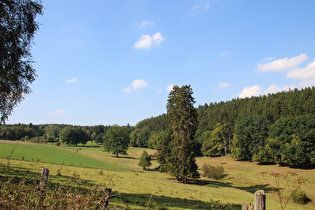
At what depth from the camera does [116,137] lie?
80.8 metres

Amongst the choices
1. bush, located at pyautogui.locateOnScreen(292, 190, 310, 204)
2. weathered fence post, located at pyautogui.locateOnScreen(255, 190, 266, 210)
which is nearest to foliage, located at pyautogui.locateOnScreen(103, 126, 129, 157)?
bush, located at pyautogui.locateOnScreen(292, 190, 310, 204)

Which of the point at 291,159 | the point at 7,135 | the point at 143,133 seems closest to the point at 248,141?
the point at 291,159

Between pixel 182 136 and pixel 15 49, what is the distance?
1061 inches

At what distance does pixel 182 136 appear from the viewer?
34.3m

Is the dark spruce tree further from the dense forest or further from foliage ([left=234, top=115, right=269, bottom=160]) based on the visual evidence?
foliage ([left=234, top=115, right=269, bottom=160])

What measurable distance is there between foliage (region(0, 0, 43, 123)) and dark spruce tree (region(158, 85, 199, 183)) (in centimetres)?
2449

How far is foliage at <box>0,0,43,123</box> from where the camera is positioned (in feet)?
42.8

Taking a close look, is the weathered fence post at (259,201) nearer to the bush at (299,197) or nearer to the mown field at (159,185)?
the mown field at (159,185)

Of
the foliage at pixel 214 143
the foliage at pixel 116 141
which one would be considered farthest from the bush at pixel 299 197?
the foliage at pixel 116 141

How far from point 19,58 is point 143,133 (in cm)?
13099

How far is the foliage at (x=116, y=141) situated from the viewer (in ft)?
263

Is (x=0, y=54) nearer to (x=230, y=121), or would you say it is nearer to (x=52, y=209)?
(x=52, y=209)

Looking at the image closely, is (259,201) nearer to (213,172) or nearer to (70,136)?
(213,172)

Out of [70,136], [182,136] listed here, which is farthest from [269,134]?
[70,136]
